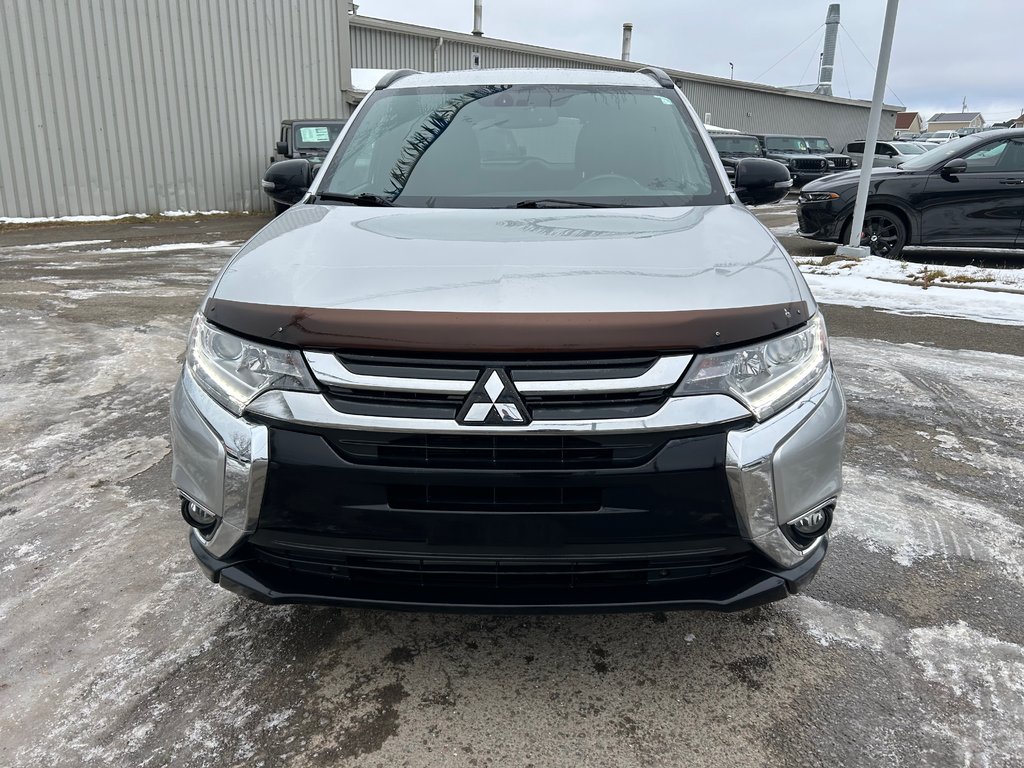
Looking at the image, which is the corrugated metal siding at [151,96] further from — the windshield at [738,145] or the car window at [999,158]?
the car window at [999,158]

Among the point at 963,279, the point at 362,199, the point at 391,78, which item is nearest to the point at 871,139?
the point at 963,279

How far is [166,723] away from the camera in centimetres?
192

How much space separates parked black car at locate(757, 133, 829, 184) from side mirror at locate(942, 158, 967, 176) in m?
10.9

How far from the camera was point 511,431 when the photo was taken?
169 cm

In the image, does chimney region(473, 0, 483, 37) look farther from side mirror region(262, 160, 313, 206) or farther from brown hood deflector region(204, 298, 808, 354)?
brown hood deflector region(204, 298, 808, 354)

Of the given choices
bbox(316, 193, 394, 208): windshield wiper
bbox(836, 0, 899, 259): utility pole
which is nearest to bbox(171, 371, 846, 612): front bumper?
bbox(316, 193, 394, 208): windshield wiper

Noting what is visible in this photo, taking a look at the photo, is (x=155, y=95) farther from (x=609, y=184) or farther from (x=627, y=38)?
(x=627, y=38)

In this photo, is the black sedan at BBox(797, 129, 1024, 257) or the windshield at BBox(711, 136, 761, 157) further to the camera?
the windshield at BBox(711, 136, 761, 157)

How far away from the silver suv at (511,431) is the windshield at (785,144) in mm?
23308

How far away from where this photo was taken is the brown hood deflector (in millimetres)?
1698

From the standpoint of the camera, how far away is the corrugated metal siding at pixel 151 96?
40.2ft

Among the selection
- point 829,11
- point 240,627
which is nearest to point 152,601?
point 240,627

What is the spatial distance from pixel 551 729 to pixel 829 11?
70091 millimetres

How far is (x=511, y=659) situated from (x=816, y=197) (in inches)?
336
